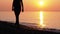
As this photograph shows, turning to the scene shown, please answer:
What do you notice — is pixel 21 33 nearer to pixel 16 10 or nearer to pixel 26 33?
pixel 26 33

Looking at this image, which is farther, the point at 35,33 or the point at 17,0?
the point at 17,0

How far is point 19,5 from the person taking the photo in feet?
48.5

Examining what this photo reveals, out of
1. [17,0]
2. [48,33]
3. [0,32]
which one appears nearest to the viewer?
[0,32]

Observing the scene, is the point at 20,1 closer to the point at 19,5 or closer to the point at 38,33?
the point at 19,5

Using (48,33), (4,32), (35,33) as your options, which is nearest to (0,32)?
(4,32)

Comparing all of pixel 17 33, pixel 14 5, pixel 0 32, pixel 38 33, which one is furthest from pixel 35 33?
pixel 14 5

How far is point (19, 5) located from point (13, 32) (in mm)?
2830

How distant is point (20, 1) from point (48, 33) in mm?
3306

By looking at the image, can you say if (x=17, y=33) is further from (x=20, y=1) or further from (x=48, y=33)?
(x=20, y=1)

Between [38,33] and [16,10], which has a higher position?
[16,10]

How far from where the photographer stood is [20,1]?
49.0 feet

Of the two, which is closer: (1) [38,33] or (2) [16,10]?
(1) [38,33]

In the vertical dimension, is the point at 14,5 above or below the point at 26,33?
above

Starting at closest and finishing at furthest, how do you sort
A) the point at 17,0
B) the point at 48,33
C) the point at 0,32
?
the point at 0,32, the point at 48,33, the point at 17,0
